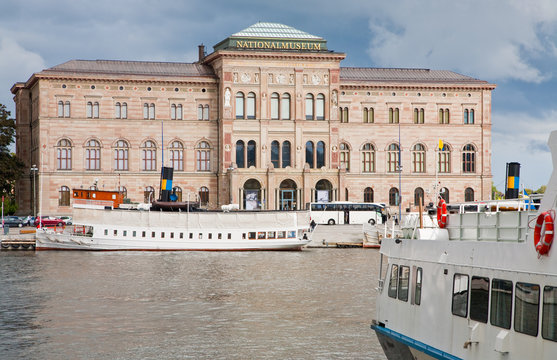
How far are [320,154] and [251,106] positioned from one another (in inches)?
410

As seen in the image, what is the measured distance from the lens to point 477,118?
109 meters

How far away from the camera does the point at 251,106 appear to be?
335ft

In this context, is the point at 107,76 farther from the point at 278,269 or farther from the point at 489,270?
the point at 489,270

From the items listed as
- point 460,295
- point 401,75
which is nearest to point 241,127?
point 401,75

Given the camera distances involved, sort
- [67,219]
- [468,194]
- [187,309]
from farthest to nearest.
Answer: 1. [468,194]
2. [67,219]
3. [187,309]

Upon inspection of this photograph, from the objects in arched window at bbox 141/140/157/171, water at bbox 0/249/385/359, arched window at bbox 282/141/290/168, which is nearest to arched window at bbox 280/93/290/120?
arched window at bbox 282/141/290/168

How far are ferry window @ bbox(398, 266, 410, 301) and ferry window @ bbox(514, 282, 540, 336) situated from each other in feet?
17.3

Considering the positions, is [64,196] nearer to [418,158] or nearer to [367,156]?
[367,156]

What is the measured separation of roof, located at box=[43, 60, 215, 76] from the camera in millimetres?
102062

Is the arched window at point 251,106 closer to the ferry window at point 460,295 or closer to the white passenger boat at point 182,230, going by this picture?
the white passenger boat at point 182,230

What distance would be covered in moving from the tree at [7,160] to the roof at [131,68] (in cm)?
838

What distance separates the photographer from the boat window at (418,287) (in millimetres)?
20575

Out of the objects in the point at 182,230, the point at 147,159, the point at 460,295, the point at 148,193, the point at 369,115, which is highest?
the point at 369,115

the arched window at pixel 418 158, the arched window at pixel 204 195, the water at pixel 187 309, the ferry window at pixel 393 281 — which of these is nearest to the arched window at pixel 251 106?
the arched window at pixel 204 195
